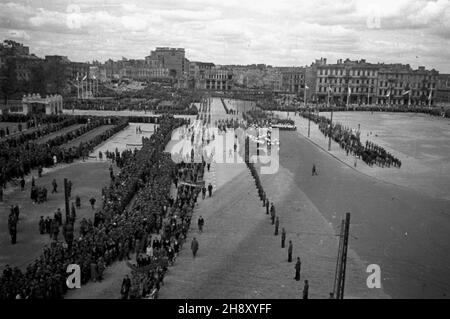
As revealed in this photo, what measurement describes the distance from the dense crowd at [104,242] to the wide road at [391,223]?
739cm

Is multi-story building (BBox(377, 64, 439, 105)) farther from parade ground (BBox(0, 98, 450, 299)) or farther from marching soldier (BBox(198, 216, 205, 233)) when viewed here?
marching soldier (BBox(198, 216, 205, 233))

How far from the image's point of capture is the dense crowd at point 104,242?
1148cm

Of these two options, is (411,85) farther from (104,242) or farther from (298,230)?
(104,242)

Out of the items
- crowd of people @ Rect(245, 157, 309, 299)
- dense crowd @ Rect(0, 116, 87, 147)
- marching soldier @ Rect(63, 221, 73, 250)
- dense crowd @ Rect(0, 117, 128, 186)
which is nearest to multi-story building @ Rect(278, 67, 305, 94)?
dense crowd @ Rect(0, 116, 87, 147)

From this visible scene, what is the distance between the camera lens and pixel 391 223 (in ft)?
63.1

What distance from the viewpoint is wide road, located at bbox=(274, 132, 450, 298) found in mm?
13812

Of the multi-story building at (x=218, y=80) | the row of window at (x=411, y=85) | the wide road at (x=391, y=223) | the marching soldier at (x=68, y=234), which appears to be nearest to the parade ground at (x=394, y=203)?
the wide road at (x=391, y=223)

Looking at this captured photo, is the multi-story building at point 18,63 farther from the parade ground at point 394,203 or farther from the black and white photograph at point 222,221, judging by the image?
the parade ground at point 394,203

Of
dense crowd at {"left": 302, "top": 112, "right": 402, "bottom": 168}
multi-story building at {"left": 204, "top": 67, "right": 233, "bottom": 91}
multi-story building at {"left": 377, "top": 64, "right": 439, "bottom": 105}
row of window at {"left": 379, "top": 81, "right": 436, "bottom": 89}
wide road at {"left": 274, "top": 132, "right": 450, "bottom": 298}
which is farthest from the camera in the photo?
multi-story building at {"left": 204, "top": 67, "right": 233, "bottom": 91}

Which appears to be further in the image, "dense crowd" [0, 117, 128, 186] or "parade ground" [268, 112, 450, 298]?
"dense crowd" [0, 117, 128, 186]

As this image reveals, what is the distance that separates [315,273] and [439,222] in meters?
8.48

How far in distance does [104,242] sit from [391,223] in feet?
38.4

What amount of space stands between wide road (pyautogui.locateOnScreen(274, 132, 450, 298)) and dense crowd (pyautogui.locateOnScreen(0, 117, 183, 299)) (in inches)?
291
